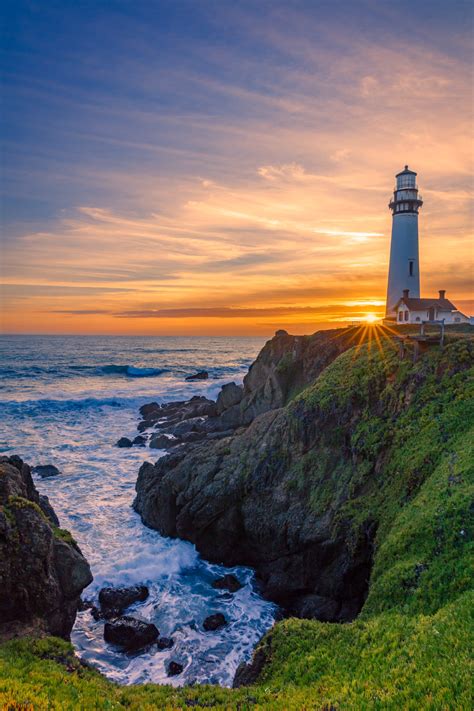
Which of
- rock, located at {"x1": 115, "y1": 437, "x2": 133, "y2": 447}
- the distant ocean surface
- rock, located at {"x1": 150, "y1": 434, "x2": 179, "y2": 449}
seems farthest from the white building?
rock, located at {"x1": 115, "y1": 437, "x2": 133, "y2": 447}

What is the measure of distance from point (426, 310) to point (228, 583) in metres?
33.4

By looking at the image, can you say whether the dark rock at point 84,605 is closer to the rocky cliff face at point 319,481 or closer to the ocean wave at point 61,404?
the rocky cliff face at point 319,481

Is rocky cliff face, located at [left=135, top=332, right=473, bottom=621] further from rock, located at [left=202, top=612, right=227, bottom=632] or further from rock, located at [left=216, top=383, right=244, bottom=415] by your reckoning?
rock, located at [left=216, top=383, right=244, bottom=415]

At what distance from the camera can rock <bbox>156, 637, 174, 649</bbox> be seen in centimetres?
1577

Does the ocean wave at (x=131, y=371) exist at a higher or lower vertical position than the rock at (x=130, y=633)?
higher

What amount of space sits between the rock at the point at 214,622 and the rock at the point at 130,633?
1969 millimetres

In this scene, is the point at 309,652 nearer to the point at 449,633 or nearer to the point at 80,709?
the point at 449,633

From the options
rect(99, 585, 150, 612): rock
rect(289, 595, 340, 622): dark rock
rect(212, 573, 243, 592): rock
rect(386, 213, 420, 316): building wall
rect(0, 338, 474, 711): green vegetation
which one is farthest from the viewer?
rect(386, 213, 420, 316): building wall

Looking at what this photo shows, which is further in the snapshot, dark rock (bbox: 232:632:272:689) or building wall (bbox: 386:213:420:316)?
building wall (bbox: 386:213:420:316)

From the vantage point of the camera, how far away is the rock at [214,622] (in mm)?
16875

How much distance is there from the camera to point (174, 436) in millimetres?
42594

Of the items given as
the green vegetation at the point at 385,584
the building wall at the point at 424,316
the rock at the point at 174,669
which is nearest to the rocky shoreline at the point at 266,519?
the green vegetation at the point at 385,584

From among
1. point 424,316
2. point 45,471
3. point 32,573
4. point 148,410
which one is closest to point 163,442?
point 45,471

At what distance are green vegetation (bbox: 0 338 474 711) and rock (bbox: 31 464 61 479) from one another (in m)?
20.8
